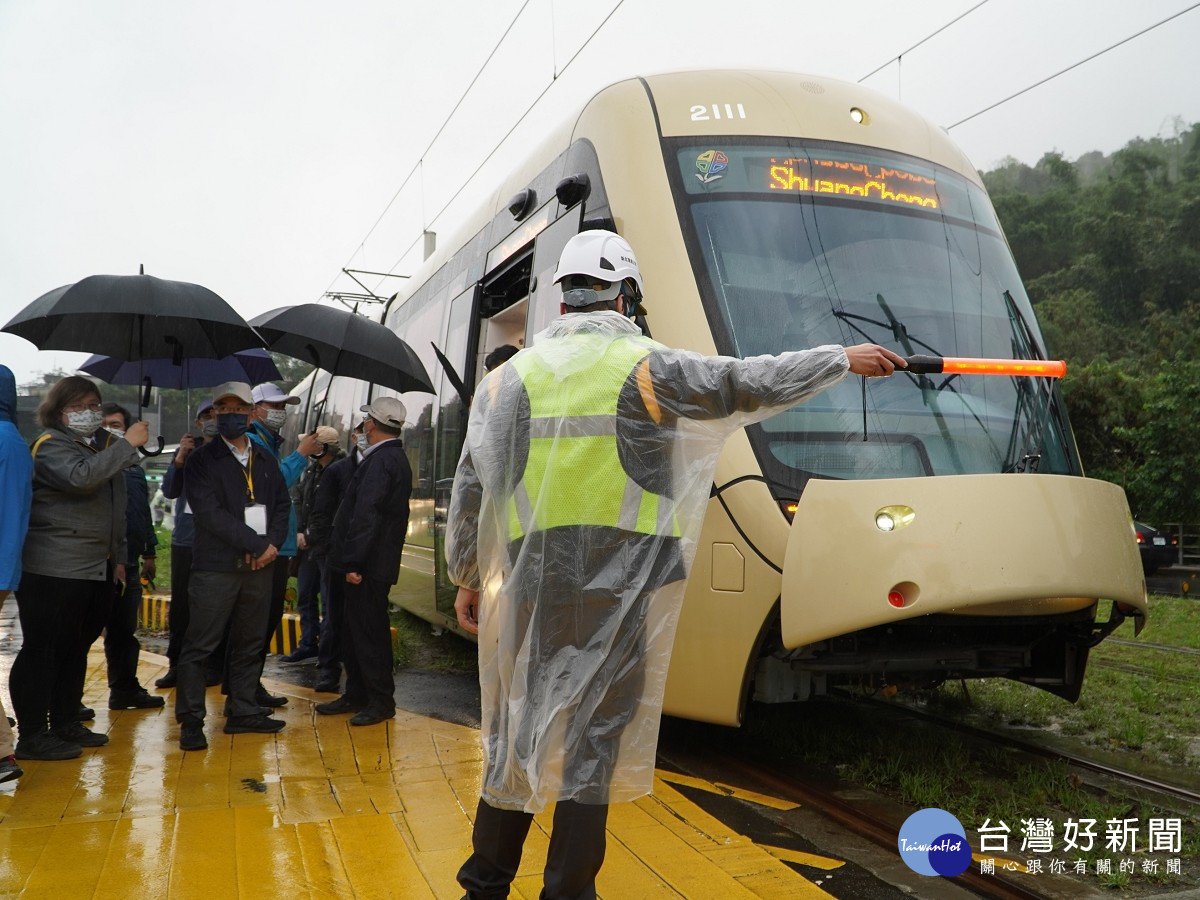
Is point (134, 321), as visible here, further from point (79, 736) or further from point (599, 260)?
point (599, 260)

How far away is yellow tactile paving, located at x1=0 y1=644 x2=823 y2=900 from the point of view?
12.1 ft

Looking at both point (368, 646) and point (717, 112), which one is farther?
point (368, 646)

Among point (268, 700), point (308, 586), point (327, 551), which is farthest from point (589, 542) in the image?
point (308, 586)

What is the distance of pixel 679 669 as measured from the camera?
5.10m

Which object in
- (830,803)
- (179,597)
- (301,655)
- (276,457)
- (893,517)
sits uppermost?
(276,457)

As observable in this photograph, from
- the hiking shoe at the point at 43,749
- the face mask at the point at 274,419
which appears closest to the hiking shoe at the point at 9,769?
the hiking shoe at the point at 43,749

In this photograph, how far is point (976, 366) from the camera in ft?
12.8

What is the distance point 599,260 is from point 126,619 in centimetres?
449

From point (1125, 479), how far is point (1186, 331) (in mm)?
10831

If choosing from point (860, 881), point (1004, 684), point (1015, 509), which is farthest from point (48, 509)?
point (1004, 684)

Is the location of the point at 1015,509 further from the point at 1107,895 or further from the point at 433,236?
the point at 433,236

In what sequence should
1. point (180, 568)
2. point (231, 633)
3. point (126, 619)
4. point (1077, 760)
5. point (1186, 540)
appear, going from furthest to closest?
point (1186, 540)
point (180, 568)
point (126, 619)
point (231, 633)
point (1077, 760)

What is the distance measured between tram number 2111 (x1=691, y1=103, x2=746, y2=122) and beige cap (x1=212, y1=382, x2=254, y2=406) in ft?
9.06

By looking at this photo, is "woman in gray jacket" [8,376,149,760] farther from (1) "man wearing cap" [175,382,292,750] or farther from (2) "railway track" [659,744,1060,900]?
(2) "railway track" [659,744,1060,900]
